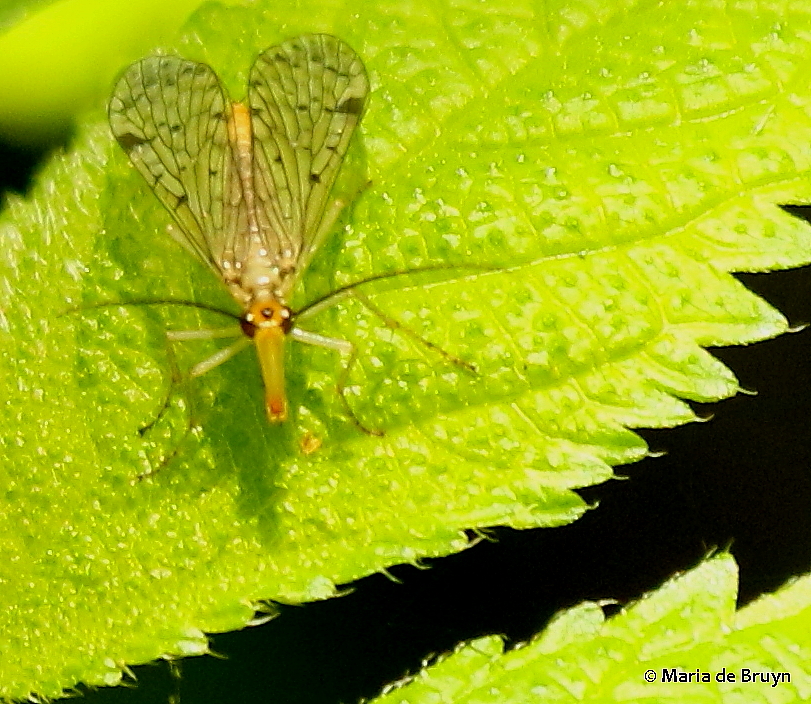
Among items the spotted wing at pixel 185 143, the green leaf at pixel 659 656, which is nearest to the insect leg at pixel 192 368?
the spotted wing at pixel 185 143

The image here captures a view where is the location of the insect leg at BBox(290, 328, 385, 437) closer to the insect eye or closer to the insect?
the insect

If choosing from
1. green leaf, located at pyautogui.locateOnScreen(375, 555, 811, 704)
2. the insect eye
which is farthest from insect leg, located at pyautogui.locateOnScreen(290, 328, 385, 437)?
green leaf, located at pyautogui.locateOnScreen(375, 555, 811, 704)

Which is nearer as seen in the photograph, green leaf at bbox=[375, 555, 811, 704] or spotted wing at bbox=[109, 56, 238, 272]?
green leaf at bbox=[375, 555, 811, 704]

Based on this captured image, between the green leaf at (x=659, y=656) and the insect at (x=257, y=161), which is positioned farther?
the insect at (x=257, y=161)

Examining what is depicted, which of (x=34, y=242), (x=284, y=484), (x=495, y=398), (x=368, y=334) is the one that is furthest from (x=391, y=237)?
(x=34, y=242)

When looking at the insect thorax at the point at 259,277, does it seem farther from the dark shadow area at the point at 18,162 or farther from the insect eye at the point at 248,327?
the dark shadow area at the point at 18,162

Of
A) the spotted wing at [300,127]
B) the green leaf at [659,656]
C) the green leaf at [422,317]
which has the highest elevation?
the spotted wing at [300,127]

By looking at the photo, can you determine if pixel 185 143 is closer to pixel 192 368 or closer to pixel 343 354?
pixel 192 368
